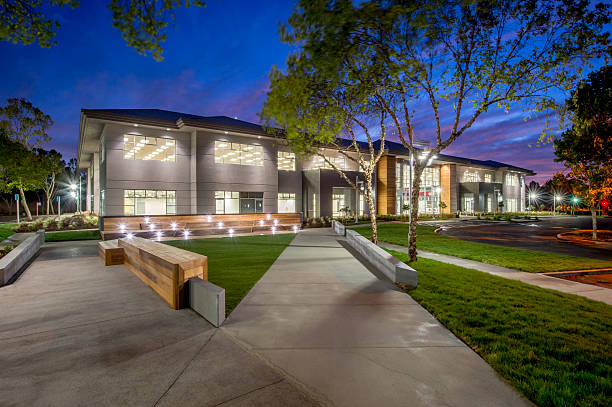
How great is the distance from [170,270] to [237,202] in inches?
896

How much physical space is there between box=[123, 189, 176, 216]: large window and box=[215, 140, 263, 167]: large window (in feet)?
16.9

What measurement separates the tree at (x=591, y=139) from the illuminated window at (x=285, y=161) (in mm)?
22365

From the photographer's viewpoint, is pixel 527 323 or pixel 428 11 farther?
pixel 428 11

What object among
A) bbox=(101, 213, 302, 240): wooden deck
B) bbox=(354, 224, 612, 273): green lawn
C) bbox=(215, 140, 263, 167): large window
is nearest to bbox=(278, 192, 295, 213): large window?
bbox=(215, 140, 263, 167): large window

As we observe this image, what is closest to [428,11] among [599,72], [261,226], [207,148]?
[599,72]

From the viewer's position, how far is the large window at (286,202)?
108ft

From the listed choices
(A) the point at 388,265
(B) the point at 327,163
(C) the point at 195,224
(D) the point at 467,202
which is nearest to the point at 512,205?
(D) the point at 467,202

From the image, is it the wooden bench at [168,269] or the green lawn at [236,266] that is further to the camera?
the green lawn at [236,266]

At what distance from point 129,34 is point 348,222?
2719cm

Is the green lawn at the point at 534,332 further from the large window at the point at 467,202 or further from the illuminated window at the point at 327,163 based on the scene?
the large window at the point at 467,202

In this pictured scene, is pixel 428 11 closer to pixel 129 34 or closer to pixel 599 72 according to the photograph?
pixel 129 34

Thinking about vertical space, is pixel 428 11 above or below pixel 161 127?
below

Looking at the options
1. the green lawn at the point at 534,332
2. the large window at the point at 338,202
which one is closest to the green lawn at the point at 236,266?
the green lawn at the point at 534,332

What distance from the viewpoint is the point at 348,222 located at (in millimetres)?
31641
